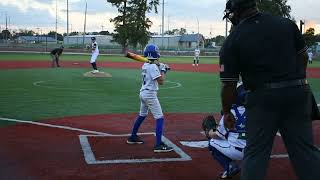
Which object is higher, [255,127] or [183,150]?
[255,127]

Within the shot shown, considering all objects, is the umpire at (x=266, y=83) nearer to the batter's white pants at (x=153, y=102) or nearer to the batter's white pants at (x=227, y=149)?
the batter's white pants at (x=227, y=149)

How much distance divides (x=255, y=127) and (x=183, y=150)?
3.50 m

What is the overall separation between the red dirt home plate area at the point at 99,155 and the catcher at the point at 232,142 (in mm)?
285

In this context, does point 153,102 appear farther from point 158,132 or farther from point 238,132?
point 238,132

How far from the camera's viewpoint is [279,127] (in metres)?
4.73

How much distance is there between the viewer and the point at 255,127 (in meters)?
4.61

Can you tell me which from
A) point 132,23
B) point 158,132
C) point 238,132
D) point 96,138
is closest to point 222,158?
point 238,132

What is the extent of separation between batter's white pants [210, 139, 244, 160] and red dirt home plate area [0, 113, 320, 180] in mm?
460

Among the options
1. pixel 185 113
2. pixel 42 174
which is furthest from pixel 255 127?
pixel 185 113

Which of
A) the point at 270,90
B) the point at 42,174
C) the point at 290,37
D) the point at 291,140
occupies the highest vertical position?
the point at 290,37

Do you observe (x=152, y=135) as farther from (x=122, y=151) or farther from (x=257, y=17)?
(x=257, y=17)

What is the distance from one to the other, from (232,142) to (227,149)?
108 mm

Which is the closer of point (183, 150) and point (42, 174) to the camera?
point (42, 174)

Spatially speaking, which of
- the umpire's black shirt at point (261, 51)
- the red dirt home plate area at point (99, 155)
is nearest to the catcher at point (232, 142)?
the red dirt home plate area at point (99, 155)
